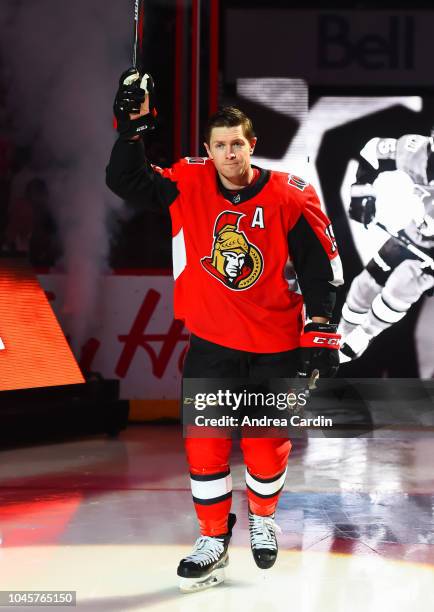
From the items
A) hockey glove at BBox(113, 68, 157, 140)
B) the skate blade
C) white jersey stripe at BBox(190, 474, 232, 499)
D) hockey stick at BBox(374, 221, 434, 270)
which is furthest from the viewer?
hockey stick at BBox(374, 221, 434, 270)

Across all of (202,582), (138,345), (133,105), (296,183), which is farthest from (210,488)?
(138,345)

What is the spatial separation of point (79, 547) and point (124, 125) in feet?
5.09

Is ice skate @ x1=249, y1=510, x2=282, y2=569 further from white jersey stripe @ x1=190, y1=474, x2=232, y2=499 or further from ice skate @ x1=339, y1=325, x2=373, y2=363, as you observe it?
ice skate @ x1=339, y1=325, x2=373, y2=363

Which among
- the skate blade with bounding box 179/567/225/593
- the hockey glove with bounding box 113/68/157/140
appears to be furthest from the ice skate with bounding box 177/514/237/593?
the hockey glove with bounding box 113/68/157/140

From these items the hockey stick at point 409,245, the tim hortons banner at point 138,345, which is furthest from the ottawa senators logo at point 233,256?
the hockey stick at point 409,245

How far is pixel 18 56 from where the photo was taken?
7.94m

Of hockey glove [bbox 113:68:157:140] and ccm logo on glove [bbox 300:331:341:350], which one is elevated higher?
hockey glove [bbox 113:68:157:140]

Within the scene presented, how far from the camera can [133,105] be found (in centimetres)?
322

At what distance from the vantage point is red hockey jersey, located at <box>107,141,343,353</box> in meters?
3.37

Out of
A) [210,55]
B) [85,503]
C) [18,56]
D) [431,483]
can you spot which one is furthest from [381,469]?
[18,56]

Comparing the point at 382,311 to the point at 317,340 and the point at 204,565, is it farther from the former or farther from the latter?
the point at 204,565

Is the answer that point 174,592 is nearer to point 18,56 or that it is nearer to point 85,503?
point 85,503

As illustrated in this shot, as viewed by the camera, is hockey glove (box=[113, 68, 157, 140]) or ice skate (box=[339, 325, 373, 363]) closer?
hockey glove (box=[113, 68, 157, 140])

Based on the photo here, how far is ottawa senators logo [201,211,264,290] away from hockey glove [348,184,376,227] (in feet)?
15.1
